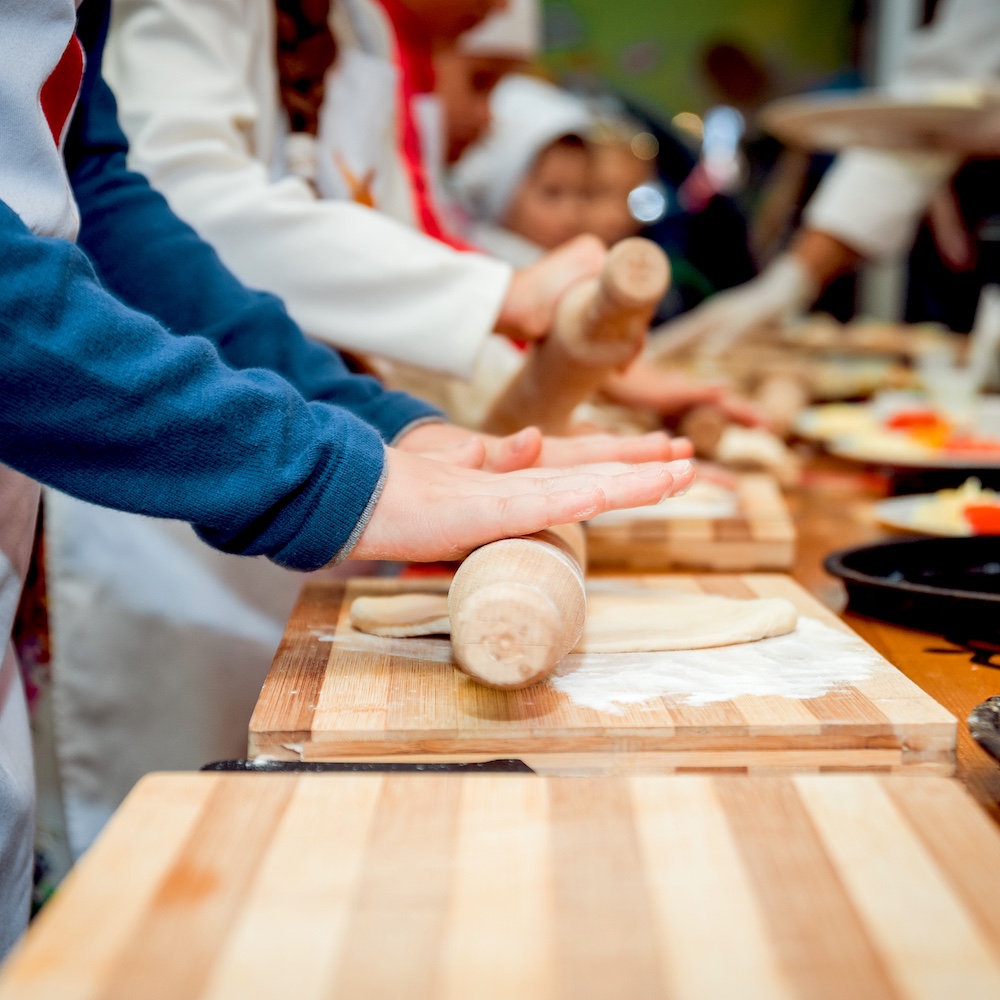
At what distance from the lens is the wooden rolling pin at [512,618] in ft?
2.12

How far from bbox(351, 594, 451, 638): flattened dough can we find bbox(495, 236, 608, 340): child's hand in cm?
44

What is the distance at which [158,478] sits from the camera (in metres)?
0.67

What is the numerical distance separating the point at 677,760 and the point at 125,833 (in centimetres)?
32

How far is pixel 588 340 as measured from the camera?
45.6 inches

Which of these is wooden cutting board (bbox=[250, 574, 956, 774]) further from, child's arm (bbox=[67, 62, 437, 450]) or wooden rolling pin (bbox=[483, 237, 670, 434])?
wooden rolling pin (bbox=[483, 237, 670, 434])

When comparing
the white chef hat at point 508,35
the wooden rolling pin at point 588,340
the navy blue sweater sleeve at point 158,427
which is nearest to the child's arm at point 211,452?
the navy blue sweater sleeve at point 158,427

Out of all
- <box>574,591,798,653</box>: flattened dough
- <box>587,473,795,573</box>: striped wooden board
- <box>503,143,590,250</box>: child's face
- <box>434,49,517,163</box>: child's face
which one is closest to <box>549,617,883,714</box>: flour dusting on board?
<box>574,591,798,653</box>: flattened dough

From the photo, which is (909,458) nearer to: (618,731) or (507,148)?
(618,731)

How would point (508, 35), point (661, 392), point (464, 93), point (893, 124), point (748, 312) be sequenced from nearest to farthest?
point (661, 392), point (893, 124), point (464, 93), point (508, 35), point (748, 312)

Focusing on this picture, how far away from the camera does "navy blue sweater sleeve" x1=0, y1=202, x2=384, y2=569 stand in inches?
24.2

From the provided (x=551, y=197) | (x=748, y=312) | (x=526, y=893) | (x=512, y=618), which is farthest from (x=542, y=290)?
(x=551, y=197)

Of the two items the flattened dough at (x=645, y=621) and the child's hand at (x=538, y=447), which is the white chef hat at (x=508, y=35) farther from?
the flattened dough at (x=645, y=621)

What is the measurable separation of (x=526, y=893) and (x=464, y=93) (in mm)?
2427

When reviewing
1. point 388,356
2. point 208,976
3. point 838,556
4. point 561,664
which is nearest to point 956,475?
point 838,556
